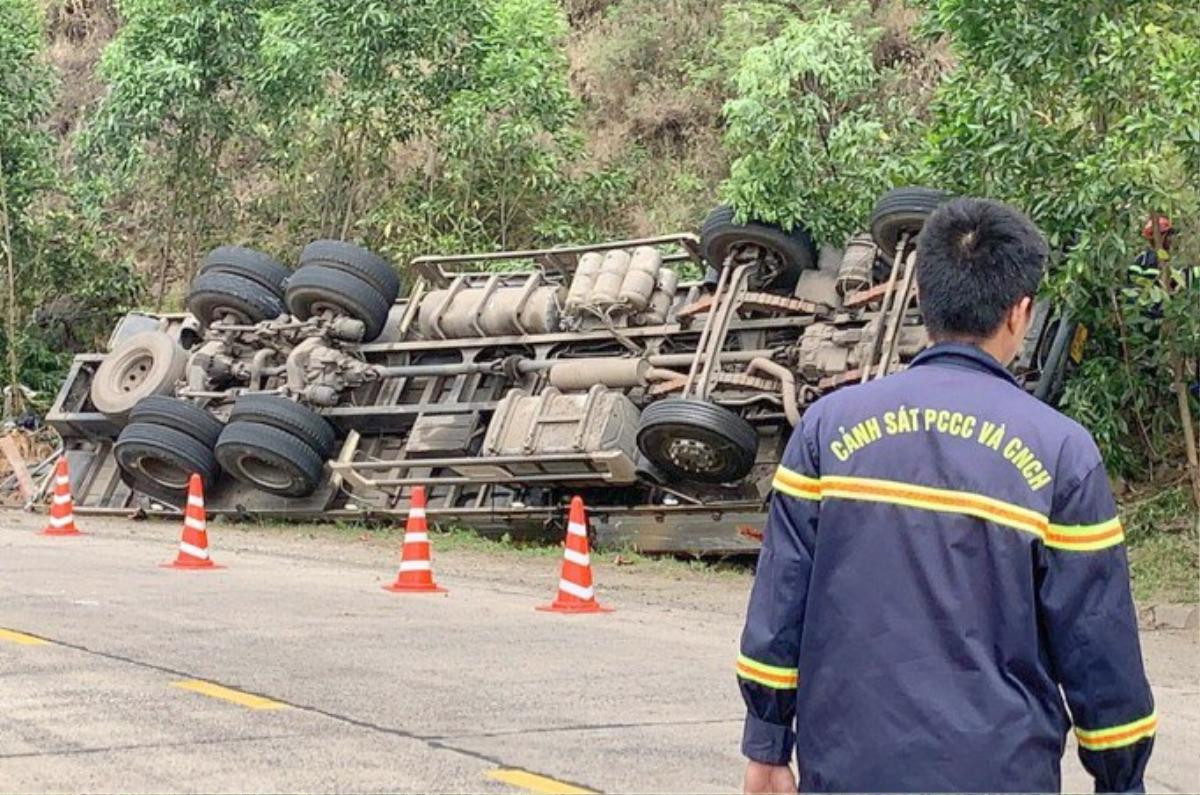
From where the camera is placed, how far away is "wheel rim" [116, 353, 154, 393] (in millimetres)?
18219

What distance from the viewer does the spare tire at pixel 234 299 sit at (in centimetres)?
1786

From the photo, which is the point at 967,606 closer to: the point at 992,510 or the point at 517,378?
the point at 992,510

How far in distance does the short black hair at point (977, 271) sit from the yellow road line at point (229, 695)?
15.2 ft

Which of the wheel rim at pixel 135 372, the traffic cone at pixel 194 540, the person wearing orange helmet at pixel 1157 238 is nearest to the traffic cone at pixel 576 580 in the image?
the traffic cone at pixel 194 540

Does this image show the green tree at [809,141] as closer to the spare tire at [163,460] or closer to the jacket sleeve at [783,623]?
the spare tire at [163,460]

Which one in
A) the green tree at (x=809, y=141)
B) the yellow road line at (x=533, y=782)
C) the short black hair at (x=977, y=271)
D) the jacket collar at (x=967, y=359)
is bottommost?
the yellow road line at (x=533, y=782)

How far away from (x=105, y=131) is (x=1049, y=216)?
14.6 meters

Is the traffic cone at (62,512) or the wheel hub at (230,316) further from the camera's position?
the wheel hub at (230,316)

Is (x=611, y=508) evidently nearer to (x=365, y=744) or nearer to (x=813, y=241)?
(x=813, y=241)

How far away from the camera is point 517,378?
1625 cm

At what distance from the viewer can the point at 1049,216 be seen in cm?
1278

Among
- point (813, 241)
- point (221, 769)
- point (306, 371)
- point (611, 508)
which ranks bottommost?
point (221, 769)

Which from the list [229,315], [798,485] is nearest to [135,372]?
[229,315]

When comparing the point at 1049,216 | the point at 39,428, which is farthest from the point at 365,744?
the point at 39,428
